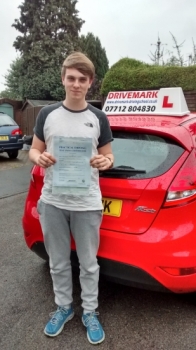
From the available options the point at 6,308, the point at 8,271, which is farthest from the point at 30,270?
the point at 6,308

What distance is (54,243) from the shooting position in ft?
6.92

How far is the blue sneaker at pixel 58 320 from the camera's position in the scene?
2.15 m

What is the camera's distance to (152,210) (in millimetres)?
2084

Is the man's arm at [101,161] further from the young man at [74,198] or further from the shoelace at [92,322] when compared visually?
the shoelace at [92,322]

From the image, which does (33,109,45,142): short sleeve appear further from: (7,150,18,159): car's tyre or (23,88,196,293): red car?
(7,150,18,159): car's tyre

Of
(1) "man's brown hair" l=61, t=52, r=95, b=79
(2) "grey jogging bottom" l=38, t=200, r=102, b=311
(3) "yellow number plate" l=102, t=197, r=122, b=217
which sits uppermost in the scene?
(1) "man's brown hair" l=61, t=52, r=95, b=79

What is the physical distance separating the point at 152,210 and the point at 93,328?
0.85 m

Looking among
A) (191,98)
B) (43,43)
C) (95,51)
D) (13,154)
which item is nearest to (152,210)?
(191,98)

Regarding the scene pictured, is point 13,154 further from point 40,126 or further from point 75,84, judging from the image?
point 75,84

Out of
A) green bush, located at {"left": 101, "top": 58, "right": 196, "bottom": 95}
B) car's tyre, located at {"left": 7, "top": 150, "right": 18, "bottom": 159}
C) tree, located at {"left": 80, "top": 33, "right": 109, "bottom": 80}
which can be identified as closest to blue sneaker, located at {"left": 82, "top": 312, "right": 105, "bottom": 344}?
car's tyre, located at {"left": 7, "top": 150, "right": 18, "bottom": 159}

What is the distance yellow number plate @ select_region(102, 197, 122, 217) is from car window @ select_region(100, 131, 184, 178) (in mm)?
174

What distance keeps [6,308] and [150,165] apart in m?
1.51

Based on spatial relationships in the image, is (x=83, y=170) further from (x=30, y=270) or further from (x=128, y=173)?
(x=30, y=270)

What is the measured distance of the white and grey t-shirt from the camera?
1.92 metres
